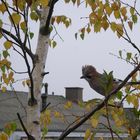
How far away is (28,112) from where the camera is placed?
2928 mm

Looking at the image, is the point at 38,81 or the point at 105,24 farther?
the point at 105,24

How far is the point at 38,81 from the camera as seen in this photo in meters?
3.00

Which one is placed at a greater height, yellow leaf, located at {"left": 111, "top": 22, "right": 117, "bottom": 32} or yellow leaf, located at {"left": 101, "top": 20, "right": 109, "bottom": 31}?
yellow leaf, located at {"left": 101, "top": 20, "right": 109, "bottom": 31}

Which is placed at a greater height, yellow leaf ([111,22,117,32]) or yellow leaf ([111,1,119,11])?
yellow leaf ([111,1,119,11])

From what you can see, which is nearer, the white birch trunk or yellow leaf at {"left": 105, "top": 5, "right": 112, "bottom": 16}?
the white birch trunk

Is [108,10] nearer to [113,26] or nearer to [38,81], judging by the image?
[113,26]

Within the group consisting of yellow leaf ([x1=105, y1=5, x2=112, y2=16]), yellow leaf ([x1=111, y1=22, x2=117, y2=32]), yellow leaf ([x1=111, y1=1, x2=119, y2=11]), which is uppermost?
yellow leaf ([x1=111, y1=1, x2=119, y2=11])

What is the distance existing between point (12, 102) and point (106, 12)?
1340 centimetres

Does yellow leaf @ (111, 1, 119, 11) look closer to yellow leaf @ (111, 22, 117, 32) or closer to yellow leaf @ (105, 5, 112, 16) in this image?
yellow leaf @ (105, 5, 112, 16)

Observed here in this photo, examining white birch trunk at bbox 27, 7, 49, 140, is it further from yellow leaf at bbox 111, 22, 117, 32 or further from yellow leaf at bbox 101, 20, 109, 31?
yellow leaf at bbox 101, 20, 109, 31

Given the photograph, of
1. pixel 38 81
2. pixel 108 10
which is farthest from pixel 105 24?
pixel 38 81

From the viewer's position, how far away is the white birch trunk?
2902 mm

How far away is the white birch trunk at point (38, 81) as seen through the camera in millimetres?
2902

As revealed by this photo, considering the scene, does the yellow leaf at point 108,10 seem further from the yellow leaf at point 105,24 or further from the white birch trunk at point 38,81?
the white birch trunk at point 38,81
